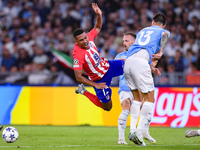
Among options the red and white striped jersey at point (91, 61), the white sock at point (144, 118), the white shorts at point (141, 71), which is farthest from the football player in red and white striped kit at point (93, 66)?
the white sock at point (144, 118)

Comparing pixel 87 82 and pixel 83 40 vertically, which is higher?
pixel 83 40

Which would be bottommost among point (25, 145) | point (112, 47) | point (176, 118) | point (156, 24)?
point (176, 118)

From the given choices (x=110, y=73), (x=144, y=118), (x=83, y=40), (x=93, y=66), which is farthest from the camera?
(x=110, y=73)

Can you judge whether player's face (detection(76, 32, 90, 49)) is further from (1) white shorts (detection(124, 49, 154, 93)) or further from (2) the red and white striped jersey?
(1) white shorts (detection(124, 49, 154, 93))

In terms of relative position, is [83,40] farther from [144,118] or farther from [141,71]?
[144,118]

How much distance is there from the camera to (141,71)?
7562 mm

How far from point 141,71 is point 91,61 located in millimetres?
1623

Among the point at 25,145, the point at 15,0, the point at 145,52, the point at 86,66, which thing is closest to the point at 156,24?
the point at 145,52

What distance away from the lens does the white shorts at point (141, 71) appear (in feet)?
24.8

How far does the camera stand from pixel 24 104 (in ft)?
45.1

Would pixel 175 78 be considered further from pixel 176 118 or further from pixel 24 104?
pixel 24 104

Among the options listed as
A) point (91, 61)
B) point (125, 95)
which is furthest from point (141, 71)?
point (91, 61)

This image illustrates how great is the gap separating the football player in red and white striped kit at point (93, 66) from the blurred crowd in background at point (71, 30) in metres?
5.54

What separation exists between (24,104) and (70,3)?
6623mm
